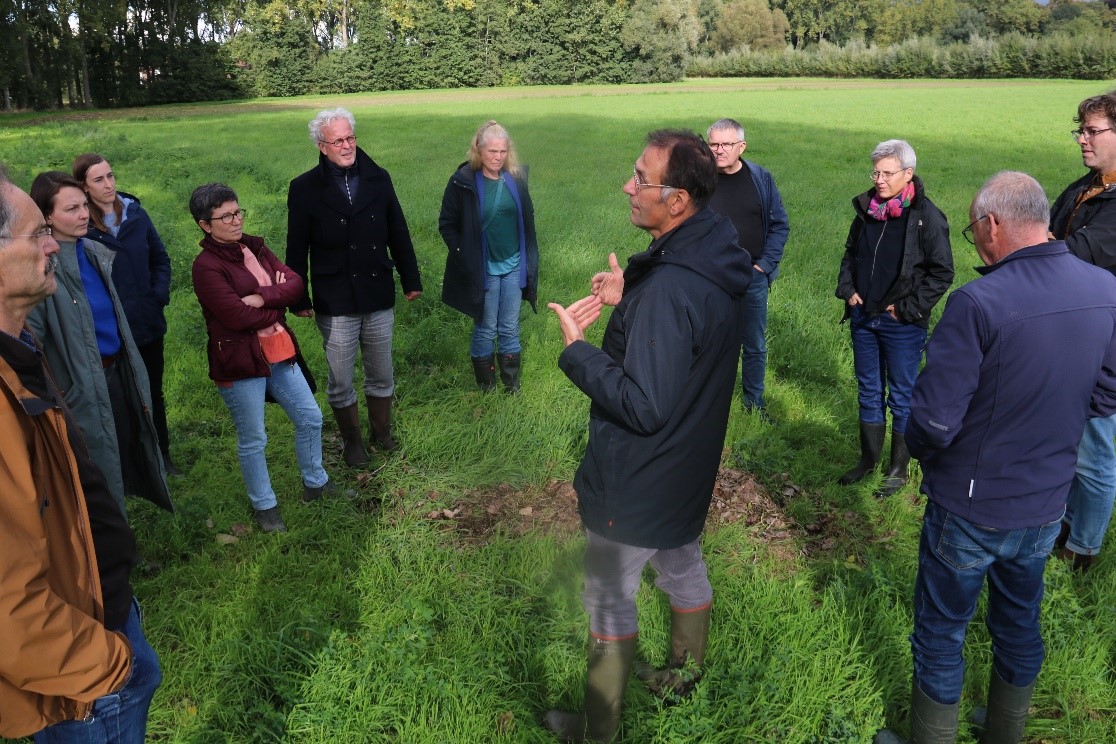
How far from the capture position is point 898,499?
507 centimetres

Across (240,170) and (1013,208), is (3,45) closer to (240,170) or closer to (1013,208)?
(240,170)

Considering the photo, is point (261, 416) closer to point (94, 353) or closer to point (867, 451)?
point (94, 353)

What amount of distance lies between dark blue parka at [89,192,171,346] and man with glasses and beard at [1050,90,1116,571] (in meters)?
5.61

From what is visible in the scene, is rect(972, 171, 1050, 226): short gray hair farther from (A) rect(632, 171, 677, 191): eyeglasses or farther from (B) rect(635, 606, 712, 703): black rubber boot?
(B) rect(635, 606, 712, 703): black rubber boot

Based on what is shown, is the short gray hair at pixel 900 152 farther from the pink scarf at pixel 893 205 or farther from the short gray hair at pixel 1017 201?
the short gray hair at pixel 1017 201

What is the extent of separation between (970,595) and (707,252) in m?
1.56

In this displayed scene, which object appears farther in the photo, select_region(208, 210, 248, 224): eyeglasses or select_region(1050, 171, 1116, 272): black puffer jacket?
select_region(208, 210, 248, 224): eyeglasses

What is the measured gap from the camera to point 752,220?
19.6 ft

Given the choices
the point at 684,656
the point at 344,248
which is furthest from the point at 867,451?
the point at 344,248

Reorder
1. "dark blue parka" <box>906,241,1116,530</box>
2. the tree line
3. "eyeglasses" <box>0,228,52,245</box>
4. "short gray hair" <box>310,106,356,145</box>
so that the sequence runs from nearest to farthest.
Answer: "eyeglasses" <box>0,228,52,245</box>
"dark blue parka" <box>906,241,1116,530</box>
"short gray hair" <box>310,106,356,145</box>
the tree line

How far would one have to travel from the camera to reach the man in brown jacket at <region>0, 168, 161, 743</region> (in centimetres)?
177

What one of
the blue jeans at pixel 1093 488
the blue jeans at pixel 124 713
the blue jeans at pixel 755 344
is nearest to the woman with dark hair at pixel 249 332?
the blue jeans at pixel 124 713

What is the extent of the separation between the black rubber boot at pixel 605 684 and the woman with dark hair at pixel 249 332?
248 cm

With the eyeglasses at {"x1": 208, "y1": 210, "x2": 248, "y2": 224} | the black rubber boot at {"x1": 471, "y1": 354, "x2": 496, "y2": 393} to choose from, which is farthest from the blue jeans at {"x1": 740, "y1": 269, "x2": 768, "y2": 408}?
the eyeglasses at {"x1": 208, "y1": 210, "x2": 248, "y2": 224}
